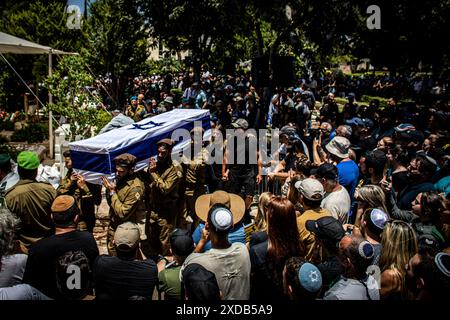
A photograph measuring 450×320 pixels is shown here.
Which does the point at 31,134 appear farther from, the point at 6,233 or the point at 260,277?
the point at 260,277

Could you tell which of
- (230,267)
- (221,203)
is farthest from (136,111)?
(230,267)

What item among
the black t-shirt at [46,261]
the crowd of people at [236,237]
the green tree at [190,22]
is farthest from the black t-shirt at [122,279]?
the green tree at [190,22]

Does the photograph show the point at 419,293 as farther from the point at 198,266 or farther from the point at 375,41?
the point at 375,41

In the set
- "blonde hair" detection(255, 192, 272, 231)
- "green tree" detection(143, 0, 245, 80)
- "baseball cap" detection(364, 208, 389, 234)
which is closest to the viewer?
"baseball cap" detection(364, 208, 389, 234)

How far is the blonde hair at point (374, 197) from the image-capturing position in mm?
3865

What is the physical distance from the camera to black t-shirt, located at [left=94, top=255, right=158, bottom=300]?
2.93 m

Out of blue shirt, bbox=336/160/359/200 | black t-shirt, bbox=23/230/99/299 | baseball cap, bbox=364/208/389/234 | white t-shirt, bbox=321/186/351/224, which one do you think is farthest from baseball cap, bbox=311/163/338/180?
black t-shirt, bbox=23/230/99/299

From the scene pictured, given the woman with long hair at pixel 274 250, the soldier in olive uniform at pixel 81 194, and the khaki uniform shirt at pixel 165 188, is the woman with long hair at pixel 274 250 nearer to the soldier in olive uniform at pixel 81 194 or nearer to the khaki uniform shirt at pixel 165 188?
the khaki uniform shirt at pixel 165 188

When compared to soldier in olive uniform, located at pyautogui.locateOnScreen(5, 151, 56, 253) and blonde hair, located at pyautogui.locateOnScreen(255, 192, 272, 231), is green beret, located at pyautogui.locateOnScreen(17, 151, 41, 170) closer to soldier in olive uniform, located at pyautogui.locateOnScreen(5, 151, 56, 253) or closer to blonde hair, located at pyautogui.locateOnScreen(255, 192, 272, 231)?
soldier in olive uniform, located at pyautogui.locateOnScreen(5, 151, 56, 253)

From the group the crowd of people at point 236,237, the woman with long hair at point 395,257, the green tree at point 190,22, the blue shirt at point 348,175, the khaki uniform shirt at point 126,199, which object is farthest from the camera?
the green tree at point 190,22

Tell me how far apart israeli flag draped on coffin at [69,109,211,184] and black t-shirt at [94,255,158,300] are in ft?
7.77

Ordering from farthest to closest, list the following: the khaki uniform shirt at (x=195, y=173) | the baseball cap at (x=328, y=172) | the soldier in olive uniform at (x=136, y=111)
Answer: the soldier in olive uniform at (x=136, y=111)
the khaki uniform shirt at (x=195, y=173)
the baseball cap at (x=328, y=172)

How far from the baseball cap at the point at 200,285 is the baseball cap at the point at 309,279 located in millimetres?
526
